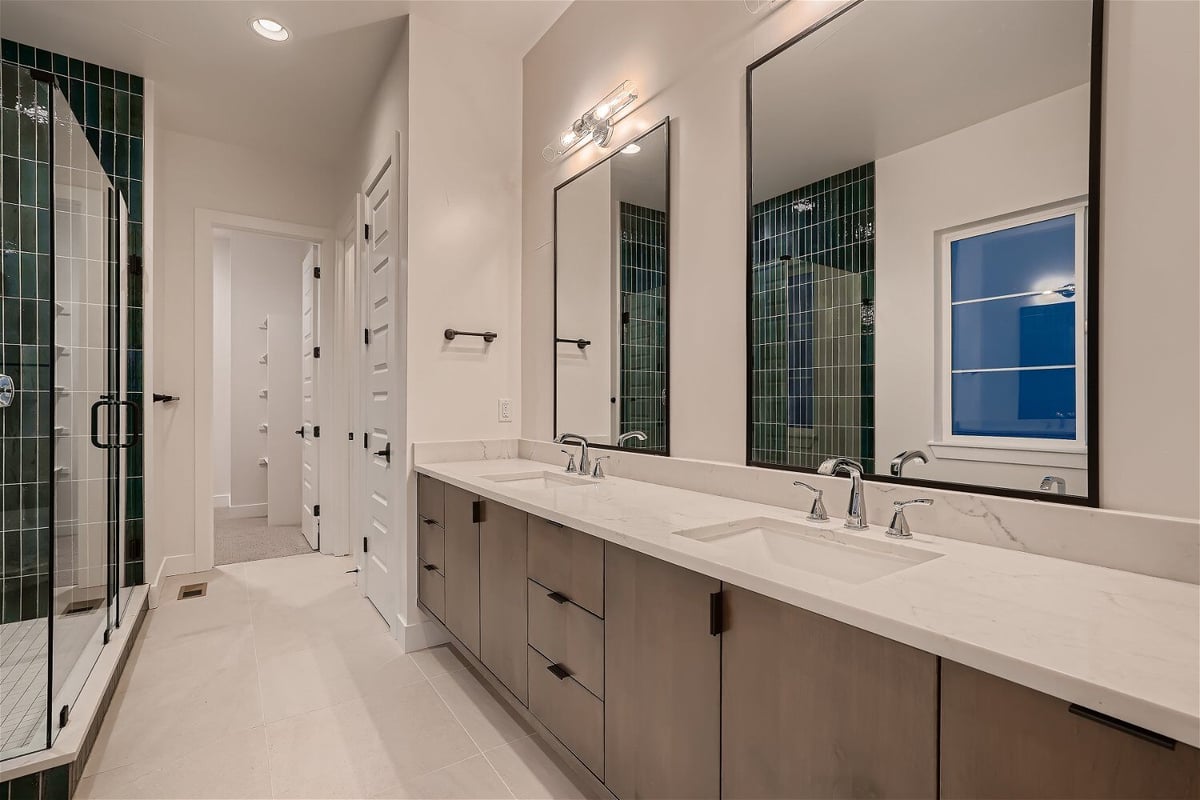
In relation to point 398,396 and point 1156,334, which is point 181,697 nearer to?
point 398,396

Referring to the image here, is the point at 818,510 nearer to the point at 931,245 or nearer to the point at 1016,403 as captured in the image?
the point at 1016,403

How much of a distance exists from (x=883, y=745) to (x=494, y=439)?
2122 millimetres

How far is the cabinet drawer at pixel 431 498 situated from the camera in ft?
7.22

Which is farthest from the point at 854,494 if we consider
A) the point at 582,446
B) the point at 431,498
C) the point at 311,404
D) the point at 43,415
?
the point at 311,404

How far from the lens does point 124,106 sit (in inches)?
114

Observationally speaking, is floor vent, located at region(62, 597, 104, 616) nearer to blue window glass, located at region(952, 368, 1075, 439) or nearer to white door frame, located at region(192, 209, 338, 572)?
white door frame, located at region(192, 209, 338, 572)

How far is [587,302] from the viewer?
2.31 metres

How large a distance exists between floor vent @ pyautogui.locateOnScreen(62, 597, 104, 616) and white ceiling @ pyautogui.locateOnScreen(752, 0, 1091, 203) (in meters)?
2.42

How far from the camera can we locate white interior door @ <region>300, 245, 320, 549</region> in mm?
3996

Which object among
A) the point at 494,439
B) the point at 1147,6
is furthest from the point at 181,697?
the point at 1147,6

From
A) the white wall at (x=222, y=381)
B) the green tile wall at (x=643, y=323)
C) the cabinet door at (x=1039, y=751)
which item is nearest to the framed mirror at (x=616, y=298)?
the green tile wall at (x=643, y=323)

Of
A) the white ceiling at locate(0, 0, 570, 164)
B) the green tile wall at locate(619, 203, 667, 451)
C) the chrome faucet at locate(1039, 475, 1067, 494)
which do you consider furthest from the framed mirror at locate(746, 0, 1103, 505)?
the white ceiling at locate(0, 0, 570, 164)

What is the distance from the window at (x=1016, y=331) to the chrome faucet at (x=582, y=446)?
4.09ft

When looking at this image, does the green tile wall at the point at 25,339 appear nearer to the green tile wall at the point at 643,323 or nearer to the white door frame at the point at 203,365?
the green tile wall at the point at 643,323
